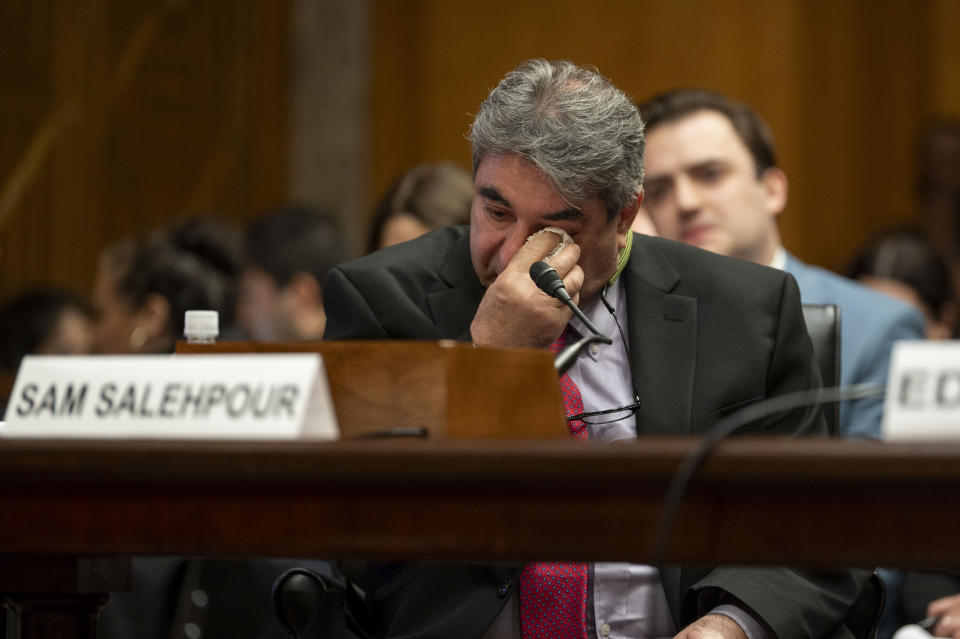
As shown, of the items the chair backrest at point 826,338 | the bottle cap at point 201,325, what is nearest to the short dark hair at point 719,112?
the chair backrest at point 826,338

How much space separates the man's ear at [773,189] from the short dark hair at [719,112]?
0.05 ft

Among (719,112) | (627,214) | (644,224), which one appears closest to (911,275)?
(719,112)

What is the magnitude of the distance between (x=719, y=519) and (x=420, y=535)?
0.91 ft

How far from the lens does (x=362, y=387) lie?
143cm

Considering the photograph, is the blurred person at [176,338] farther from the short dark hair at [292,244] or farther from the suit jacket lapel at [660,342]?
the suit jacket lapel at [660,342]

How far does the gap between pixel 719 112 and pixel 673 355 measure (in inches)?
52.3

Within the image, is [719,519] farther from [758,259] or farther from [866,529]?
[758,259]

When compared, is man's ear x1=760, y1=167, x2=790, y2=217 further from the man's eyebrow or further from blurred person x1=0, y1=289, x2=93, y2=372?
blurred person x1=0, y1=289, x2=93, y2=372

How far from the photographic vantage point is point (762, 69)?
5.99 m

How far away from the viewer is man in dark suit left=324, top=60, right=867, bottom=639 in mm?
1867

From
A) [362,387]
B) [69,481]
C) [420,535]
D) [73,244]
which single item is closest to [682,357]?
[362,387]

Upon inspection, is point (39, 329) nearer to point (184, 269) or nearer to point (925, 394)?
point (184, 269)

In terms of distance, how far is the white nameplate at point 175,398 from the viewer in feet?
4.22

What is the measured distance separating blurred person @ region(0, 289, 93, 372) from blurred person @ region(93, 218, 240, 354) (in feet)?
0.94
